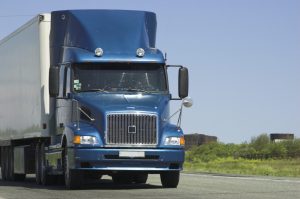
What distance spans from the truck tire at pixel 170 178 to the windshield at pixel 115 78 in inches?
79.0

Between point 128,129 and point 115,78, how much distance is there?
4.52 feet

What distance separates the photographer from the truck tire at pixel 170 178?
20.0 meters

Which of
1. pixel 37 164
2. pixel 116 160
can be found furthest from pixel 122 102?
pixel 37 164

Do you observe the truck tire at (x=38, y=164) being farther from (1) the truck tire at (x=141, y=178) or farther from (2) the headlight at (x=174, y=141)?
(2) the headlight at (x=174, y=141)

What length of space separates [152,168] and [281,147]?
7366 cm

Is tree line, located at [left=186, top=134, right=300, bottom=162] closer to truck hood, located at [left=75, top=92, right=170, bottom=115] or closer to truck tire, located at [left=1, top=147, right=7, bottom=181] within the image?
truck tire, located at [left=1, top=147, right=7, bottom=181]

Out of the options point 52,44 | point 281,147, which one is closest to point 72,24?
point 52,44

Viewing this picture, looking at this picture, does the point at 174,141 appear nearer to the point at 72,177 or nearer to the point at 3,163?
the point at 72,177

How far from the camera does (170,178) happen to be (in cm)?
2020

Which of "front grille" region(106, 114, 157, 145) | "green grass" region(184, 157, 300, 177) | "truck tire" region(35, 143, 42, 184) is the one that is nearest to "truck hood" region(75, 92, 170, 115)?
"front grille" region(106, 114, 157, 145)

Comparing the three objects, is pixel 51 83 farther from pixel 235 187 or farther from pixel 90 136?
pixel 235 187

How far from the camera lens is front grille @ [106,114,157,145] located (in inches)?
738

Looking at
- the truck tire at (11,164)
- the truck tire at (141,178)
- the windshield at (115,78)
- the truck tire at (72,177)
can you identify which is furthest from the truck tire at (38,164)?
the windshield at (115,78)

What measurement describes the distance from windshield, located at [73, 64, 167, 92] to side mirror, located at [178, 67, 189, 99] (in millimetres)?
395
